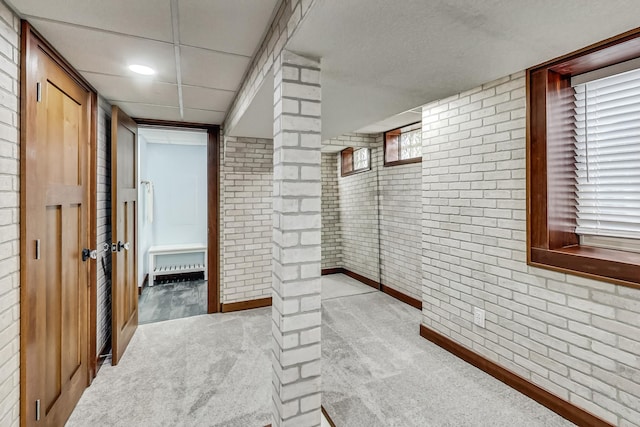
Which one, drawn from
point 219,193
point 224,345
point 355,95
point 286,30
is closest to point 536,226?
point 355,95

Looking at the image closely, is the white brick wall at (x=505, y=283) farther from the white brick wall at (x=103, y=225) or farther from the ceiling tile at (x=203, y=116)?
the white brick wall at (x=103, y=225)

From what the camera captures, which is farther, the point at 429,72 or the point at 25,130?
the point at 429,72

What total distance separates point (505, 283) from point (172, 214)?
531 centimetres

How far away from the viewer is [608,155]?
1.87 meters

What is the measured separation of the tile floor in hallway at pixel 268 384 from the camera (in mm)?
1959

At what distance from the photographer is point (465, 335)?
2619 millimetres

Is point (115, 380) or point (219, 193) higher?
point (219, 193)

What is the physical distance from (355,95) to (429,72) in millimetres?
572

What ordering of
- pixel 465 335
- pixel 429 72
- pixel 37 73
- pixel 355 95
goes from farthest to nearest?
pixel 465 335
pixel 355 95
pixel 429 72
pixel 37 73

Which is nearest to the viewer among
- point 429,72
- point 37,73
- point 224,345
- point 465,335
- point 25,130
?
point 25,130

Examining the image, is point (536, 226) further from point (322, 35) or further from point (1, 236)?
point (1, 236)

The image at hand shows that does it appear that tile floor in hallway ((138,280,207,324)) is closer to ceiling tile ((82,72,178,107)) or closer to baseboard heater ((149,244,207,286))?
baseboard heater ((149,244,207,286))

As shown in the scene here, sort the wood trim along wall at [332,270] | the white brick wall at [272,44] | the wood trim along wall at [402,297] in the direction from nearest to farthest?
1. the white brick wall at [272,44]
2. the wood trim along wall at [402,297]
3. the wood trim along wall at [332,270]

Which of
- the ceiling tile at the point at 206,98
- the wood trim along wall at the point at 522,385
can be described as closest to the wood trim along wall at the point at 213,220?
the ceiling tile at the point at 206,98
